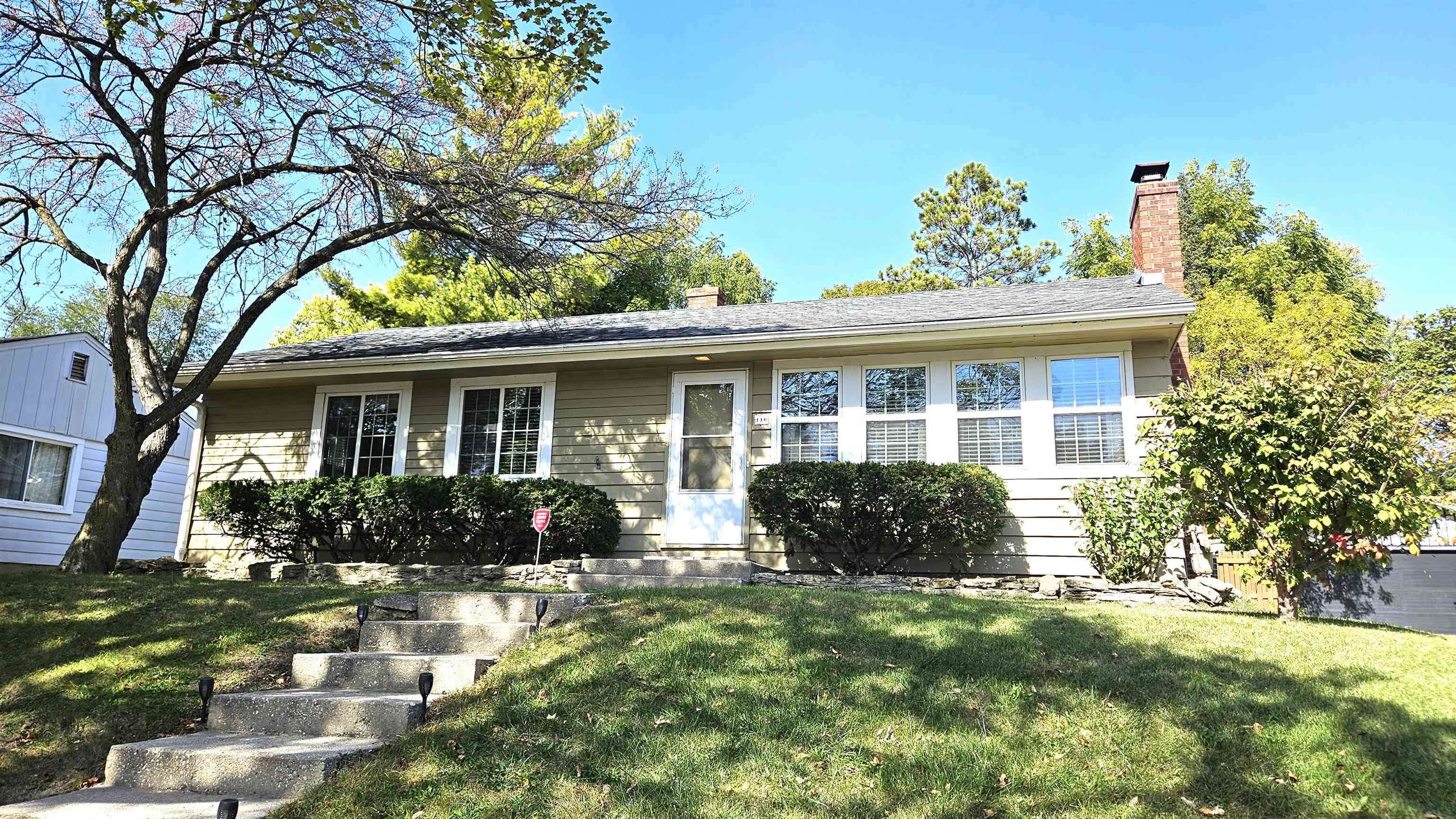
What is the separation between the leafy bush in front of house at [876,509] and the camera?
8.93m

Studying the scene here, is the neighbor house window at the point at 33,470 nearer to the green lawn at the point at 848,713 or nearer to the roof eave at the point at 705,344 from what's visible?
the roof eave at the point at 705,344

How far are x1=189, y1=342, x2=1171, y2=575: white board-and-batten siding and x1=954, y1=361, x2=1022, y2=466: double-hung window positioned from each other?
0.32 meters

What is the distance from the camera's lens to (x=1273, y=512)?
22.1 ft

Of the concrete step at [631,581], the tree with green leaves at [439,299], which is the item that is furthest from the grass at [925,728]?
the tree with green leaves at [439,299]

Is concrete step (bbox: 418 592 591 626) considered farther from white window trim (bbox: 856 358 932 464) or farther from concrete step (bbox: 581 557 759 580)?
white window trim (bbox: 856 358 932 464)

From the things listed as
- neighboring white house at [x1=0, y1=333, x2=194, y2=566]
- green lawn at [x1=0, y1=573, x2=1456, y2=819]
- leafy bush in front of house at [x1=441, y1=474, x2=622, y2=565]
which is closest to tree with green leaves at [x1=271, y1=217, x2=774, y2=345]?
neighboring white house at [x1=0, y1=333, x2=194, y2=566]

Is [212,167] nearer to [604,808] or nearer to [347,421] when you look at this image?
[347,421]

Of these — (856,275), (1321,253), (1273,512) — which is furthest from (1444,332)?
(1273,512)

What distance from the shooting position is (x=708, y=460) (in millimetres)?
10492

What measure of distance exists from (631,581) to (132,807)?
192 inches

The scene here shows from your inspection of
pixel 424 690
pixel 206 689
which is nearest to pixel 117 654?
pixel 206 689

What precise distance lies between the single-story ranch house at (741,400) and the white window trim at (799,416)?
23 millimetres

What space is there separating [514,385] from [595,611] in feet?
19.5

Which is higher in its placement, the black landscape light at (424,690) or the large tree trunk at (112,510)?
the large tree trunk at (112,510)
